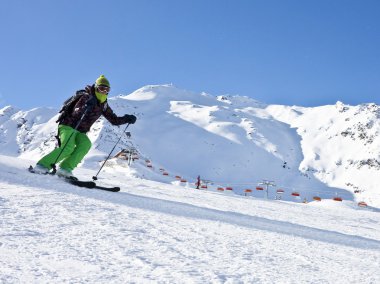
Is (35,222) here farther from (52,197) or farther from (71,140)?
(71,140)

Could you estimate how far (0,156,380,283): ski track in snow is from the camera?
1847mm

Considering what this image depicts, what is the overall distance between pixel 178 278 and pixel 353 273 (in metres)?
1.08

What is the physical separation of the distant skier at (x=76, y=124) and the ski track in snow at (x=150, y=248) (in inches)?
87.3

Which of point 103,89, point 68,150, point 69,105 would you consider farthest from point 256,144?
point 68,150

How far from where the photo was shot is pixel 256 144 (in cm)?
8769

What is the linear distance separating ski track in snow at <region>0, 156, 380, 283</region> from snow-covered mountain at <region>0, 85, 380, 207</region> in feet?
179

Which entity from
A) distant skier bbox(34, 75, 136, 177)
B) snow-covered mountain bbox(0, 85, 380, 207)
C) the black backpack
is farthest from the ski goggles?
snow-covered mountain bbox(0, 85, 380, 207)

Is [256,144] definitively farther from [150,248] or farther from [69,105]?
[150,248]

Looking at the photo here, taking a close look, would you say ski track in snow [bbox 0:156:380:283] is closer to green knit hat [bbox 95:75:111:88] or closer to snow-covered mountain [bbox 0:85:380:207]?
green knit hat [bbox 95:75:111:88]

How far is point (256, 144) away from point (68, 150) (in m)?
82.9

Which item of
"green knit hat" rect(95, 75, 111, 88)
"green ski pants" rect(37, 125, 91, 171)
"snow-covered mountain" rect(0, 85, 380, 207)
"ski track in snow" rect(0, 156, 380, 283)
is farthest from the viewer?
"snow-covered mountain" rect(0, 85, 380, 207)

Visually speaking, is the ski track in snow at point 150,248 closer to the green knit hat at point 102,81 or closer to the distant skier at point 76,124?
the distant skier at point 76,124

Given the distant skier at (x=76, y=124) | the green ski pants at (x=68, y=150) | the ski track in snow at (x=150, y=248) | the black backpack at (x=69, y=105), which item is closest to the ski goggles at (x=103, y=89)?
the distant skier at (x=76, y=124)

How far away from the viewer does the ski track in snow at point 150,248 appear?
1847mm
